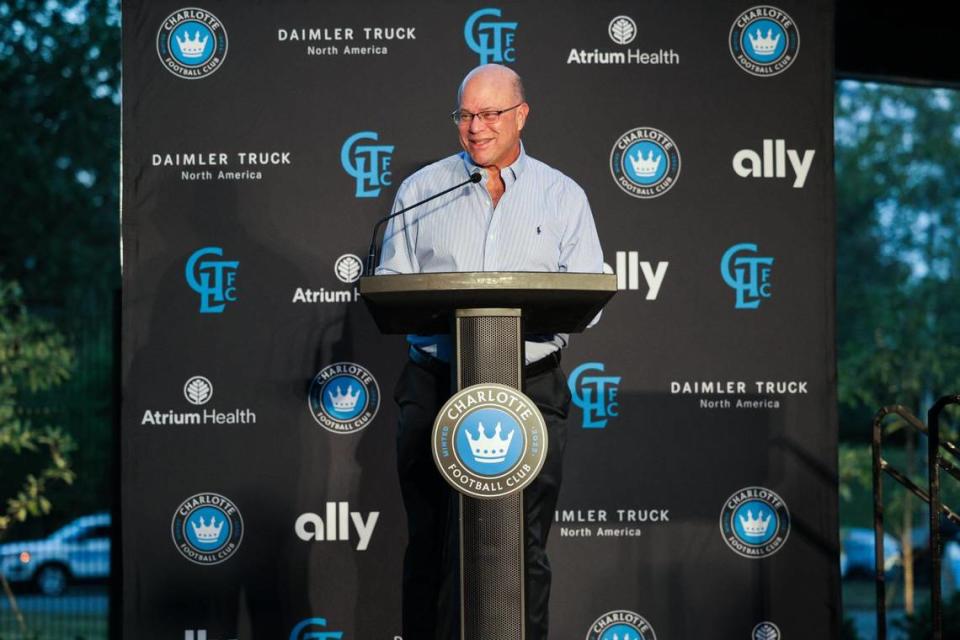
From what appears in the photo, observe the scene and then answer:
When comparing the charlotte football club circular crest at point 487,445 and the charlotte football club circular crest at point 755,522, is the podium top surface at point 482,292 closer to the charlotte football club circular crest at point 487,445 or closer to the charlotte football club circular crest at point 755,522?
the charlotte football club circular crest at point 487,445

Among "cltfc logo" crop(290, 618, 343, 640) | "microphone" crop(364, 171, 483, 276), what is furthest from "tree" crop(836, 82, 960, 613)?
"microphone" crop(364, 171, 483, 276)

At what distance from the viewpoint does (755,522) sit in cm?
430

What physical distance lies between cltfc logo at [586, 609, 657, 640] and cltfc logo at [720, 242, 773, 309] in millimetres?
1264

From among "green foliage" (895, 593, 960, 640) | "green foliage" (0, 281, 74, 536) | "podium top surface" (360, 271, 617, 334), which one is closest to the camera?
"podium top surface" (360, 271, 617, 334)

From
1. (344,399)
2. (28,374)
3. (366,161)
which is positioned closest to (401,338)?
(344,399)

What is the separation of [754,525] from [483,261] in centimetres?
173

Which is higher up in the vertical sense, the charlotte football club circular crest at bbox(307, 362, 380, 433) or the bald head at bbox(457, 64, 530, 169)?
the bald head at bbox(457, 64, 530, 169)

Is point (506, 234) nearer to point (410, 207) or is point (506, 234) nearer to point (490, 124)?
point (490, 124)

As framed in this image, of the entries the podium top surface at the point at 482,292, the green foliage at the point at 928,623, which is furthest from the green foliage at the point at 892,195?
the podium top surface at the point at 482,292

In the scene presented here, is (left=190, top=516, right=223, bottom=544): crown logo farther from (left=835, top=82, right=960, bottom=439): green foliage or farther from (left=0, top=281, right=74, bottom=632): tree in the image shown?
(left=835, top=82, right=960, bottom=439): green foliage

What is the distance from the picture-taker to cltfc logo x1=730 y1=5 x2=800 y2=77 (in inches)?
174

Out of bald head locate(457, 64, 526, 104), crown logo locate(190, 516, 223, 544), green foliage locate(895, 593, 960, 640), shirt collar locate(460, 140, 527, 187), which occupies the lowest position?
green foliage locate(895, 593, 960, 640)

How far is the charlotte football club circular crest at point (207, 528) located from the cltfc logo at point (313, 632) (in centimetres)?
38

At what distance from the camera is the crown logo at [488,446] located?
8.43 feet
